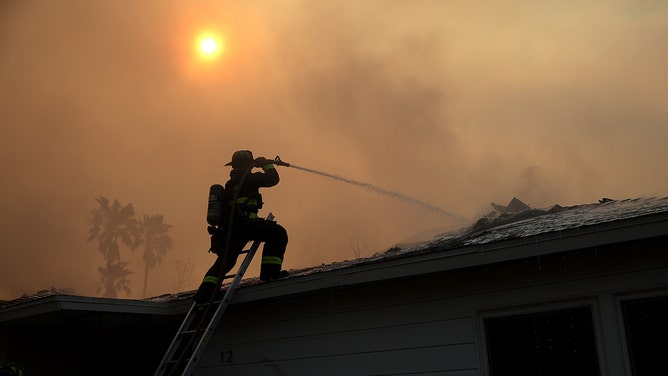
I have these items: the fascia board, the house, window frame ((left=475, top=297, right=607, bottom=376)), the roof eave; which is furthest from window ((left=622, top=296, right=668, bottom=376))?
the fascia board

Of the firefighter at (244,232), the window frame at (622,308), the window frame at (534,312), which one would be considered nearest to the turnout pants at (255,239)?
the firefighter at (244,232)

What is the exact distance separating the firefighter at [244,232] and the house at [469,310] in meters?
0.30

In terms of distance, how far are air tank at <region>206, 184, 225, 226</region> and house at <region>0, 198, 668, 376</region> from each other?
0.80 m

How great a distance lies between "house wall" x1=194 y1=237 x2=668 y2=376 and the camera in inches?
186

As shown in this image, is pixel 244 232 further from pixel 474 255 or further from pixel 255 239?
pixel 474 255

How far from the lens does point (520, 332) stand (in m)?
5.07

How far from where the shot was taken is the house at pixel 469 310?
4645mm

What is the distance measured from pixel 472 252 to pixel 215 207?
2889 millimetres

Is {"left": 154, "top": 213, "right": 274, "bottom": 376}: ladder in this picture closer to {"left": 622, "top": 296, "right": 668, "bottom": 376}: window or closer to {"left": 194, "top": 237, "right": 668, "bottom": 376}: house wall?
Answer: {"left": 194, "top": 237, "right": 668, "bottom": 376}: house wall

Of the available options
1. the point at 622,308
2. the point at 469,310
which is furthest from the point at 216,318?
the point at 622,308

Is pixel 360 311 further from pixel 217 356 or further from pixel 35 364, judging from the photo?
pixel 35 364

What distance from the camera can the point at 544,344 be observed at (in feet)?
Answer: 16.0

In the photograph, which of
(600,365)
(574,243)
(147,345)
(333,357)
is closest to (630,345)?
(600,365)

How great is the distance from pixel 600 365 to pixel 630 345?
24cm
